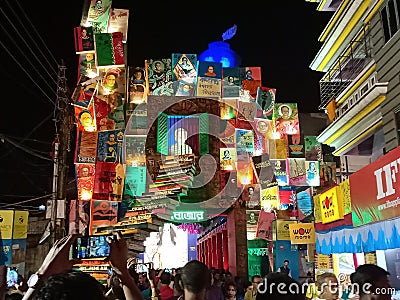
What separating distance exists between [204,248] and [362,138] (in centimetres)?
2247

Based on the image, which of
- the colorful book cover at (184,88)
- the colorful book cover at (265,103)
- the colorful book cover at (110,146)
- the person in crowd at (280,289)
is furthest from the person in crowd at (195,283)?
the colorful book cover at (265,103)

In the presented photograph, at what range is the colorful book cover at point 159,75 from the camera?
27.1 m

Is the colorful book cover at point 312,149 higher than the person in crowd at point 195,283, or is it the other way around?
the colorful book cover at point 312,149

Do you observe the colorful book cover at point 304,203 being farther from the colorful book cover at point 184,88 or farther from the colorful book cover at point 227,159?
the colorful book cover at point 184,88

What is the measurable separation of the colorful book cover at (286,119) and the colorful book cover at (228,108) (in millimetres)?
2626

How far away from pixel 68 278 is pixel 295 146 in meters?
26.4

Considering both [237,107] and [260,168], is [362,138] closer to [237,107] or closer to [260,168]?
[260,168]

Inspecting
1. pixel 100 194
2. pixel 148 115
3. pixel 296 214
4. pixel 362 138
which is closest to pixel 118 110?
pixel 148 115

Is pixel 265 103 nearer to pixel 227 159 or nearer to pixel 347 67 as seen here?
pixel 227 159

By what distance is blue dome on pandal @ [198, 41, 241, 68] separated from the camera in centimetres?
3067

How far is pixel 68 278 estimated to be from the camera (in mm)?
1964

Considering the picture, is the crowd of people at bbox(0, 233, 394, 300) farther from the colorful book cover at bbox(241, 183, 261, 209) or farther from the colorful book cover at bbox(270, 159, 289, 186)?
the colorful book cover at bbox(270, 159, 289, 186)

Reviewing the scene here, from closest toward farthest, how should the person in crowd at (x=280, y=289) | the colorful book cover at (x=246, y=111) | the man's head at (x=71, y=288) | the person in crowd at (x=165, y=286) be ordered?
the man's head at (x=71, y=288) → the person in crowd at (x=280, y=289) → the person in crowd at (x=165, y=286) → the colorful book cover at (x=246, y=111)

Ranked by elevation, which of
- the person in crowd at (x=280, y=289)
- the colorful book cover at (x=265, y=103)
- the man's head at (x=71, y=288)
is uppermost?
the colorful book cover at (x=265, y=103)
